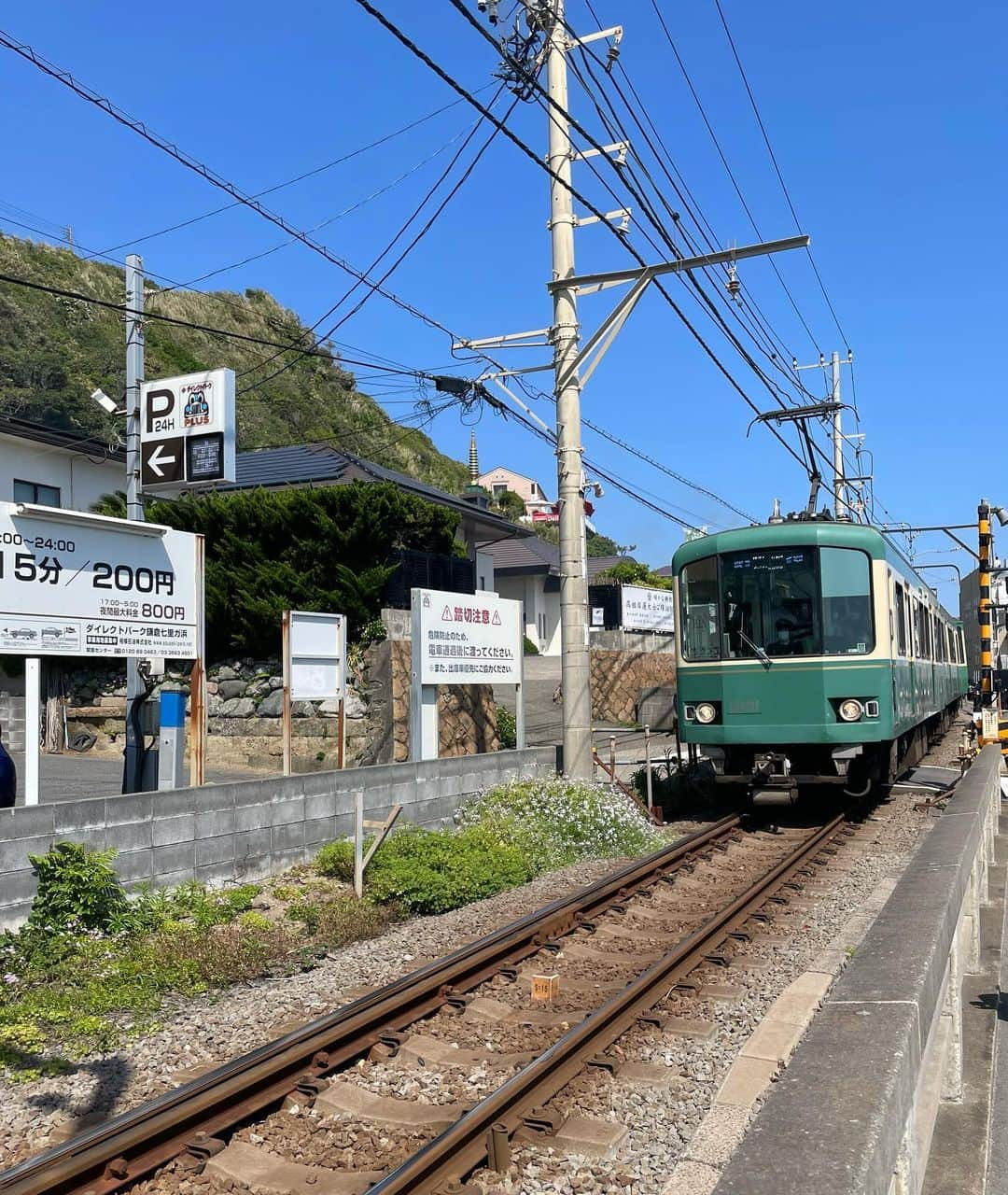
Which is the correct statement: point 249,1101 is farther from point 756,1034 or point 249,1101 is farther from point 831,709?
point 831,709

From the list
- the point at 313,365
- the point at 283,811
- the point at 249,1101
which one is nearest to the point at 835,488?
the point at 283,811

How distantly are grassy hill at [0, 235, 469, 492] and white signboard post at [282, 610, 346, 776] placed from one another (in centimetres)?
3061

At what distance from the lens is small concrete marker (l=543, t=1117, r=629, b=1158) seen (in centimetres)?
432

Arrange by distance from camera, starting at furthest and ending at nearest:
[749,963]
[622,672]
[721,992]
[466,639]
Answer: [622,672] < [466,639] < [749,963] < [721,992]

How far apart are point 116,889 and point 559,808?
5.37m

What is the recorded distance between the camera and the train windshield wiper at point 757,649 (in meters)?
12.3

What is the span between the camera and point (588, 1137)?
443 cm

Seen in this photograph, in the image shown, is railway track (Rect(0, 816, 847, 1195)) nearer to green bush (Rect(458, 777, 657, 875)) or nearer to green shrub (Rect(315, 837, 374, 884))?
green shrub (Rect(315, 837, 374, 884))

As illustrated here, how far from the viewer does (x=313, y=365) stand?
68.6m

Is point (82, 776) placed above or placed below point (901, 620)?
below

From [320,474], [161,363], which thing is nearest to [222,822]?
[320,474]

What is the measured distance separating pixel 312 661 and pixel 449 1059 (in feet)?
20.1

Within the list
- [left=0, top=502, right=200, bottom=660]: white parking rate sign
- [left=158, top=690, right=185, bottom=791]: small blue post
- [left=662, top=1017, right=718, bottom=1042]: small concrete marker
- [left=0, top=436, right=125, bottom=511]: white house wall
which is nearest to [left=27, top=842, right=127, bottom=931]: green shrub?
[left=0, top=502, right=200, bottom=660]: white parking rate sign

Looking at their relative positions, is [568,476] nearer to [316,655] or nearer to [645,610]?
[316,655]
